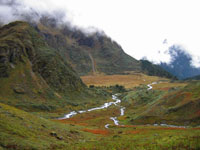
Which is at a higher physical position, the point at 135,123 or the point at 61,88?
the point at 61,88

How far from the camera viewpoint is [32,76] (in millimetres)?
127500

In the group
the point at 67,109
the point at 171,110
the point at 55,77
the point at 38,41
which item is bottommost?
the point at 67,109

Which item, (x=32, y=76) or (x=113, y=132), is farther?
(x=32, y=76)

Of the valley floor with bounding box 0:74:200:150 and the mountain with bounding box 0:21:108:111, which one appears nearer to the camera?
the valley floor with bounding box 0:74:200:150

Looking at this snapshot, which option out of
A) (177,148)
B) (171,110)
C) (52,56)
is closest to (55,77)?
(52,56)

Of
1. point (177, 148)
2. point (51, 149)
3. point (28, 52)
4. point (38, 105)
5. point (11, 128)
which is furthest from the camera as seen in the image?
point (28, 52)

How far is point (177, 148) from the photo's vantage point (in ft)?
65.9

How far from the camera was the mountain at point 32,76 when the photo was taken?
360 ft

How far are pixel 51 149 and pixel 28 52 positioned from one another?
13247cm

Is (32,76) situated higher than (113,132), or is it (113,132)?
(32,76)

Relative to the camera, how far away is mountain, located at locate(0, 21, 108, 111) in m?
110

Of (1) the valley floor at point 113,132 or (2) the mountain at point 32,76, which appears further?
Result: (2) the mountain at point 32,76

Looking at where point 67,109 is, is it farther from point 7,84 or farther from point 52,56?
point 52,56

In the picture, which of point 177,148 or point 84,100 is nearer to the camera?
point 177,148
